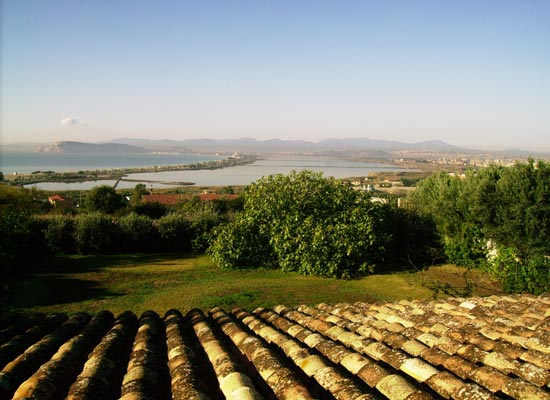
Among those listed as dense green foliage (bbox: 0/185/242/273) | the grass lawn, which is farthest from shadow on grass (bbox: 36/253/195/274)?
dense green foliage (bbox: 0/185/242/273)

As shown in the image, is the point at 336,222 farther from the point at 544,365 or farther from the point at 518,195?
the point at 544,365

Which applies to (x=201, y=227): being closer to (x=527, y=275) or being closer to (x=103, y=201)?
(x=527, y=275)

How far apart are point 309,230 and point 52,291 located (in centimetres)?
1077

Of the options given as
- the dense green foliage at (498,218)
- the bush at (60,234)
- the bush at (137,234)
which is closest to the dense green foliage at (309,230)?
the dense green foliage at (498,218)

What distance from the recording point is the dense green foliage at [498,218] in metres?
15.6

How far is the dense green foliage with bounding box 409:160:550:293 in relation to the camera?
15.6m

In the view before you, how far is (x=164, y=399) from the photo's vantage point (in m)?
2.90

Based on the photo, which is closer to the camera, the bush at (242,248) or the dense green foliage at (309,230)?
the dense green foliage at (309,230)

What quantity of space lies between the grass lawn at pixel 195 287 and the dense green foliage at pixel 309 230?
786mm

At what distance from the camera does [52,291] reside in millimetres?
15297

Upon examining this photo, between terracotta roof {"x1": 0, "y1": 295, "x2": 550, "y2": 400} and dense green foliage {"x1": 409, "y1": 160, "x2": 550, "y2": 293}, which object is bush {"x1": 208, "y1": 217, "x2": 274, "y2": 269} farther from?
terracotta roof {"x1": 0, "y1": 295, "x2": 550, "y2": 400}

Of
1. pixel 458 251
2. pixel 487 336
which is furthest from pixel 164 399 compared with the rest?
pixel 458 251

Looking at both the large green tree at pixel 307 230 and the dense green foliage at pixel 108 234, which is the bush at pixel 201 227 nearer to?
the dense green foliage at pixel 108 234

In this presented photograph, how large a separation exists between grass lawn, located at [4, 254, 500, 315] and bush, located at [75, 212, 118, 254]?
6.68 feet
